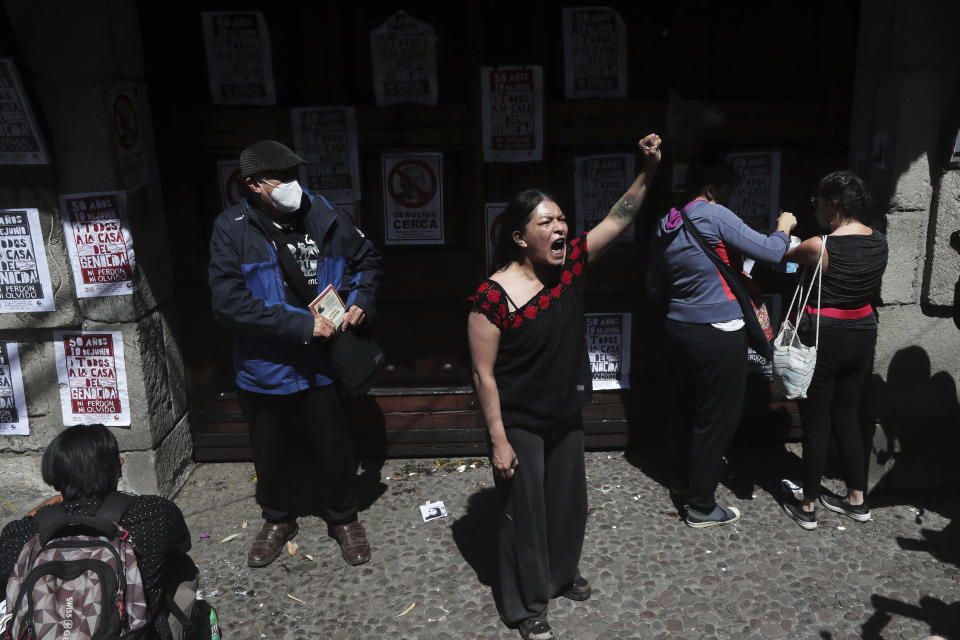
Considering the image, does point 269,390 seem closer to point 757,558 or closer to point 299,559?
point 299,559

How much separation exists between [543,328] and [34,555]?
2027 mm

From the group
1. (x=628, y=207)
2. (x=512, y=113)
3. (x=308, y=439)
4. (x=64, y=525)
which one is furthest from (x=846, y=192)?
(x=64, y=525)

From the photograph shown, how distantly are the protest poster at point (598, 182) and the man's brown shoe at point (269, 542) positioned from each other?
239 centimetres

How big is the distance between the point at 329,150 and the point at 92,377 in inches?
72.5

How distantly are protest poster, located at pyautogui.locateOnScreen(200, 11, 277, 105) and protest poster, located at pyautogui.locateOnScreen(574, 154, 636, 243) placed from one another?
182 cm

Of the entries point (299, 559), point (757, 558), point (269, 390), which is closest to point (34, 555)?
point (269, 390)

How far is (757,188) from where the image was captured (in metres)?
5.13

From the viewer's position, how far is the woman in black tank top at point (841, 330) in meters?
4.32

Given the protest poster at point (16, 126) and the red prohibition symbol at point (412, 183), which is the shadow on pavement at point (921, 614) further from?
the protest poster at point (16, 126)

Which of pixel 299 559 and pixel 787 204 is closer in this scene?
pixel 299 559

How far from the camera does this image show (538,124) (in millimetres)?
4988

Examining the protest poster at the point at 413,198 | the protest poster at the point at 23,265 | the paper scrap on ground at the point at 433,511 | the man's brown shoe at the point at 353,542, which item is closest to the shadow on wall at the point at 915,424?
the paper scrap on ground at the point at 433,511

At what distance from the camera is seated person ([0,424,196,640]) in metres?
2.98

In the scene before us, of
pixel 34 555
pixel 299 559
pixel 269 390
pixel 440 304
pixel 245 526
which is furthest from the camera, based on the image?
pixel 440 304
